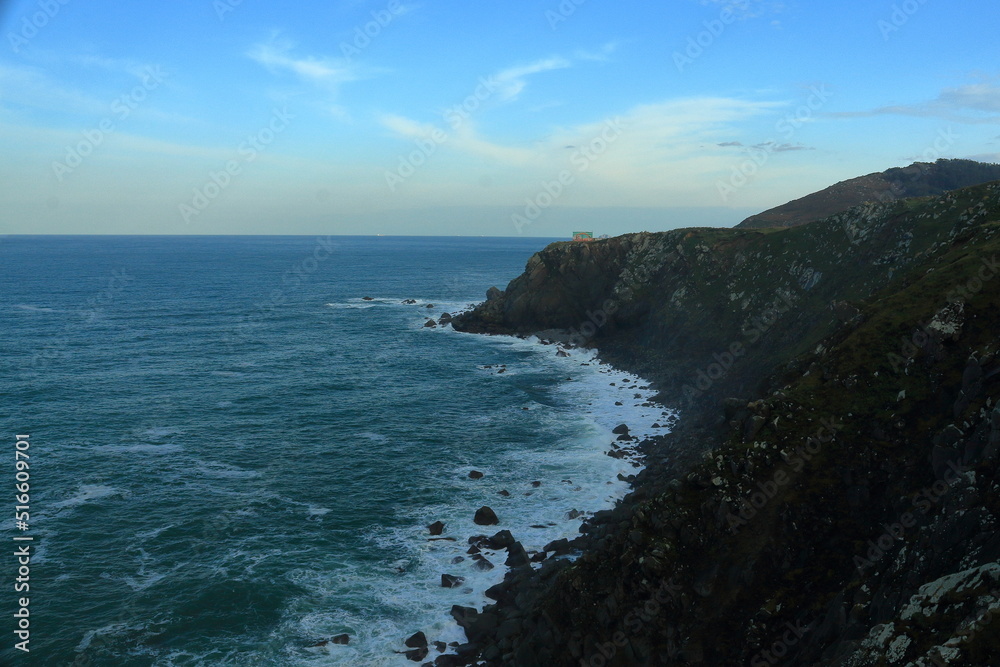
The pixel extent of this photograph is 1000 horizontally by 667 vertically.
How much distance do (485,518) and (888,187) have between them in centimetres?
14389

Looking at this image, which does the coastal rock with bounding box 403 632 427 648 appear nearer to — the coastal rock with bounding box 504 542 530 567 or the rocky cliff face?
the rocky cliff face

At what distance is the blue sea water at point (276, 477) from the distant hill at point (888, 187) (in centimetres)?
7810

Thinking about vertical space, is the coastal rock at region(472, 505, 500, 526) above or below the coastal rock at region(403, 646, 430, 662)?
above

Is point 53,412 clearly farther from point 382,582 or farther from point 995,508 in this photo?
point 995,508

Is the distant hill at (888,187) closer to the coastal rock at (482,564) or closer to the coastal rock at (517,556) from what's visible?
the coastal rock at (517,556)

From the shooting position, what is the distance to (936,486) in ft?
73.4

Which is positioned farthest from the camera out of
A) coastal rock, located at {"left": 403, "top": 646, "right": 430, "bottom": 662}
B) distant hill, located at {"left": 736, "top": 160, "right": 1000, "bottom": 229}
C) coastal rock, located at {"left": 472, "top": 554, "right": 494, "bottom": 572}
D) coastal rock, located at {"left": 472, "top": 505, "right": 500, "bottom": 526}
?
distant hill, located at {"left": 736, "top": 160, "right": 1000, "bottom": 229}

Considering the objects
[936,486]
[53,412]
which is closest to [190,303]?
[53,412]

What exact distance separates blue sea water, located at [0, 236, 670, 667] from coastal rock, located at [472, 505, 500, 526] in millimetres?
638

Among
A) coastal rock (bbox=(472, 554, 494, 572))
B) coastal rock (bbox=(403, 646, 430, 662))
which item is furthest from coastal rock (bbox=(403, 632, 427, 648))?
coastal rock (bbox=(472, 554, 494, 572))

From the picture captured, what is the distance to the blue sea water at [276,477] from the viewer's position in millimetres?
29953

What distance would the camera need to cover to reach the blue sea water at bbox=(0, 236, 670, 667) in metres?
30.0

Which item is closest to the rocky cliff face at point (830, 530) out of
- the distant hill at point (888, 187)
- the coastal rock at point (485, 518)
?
the coastal rock at point (485, 518)

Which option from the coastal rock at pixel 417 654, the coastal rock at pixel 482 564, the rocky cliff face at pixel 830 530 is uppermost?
the rocky cliff face at pixel 830 530
